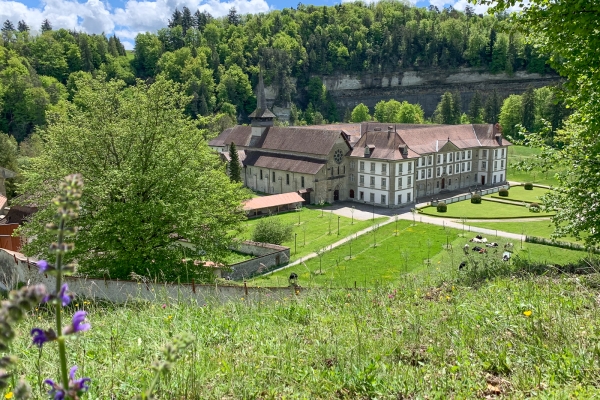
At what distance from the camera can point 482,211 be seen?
155 ft

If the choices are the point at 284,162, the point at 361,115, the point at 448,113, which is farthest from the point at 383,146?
the point at 361,115

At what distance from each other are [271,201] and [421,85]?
94.4 metres

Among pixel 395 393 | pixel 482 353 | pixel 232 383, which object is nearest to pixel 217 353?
pixel 232 383

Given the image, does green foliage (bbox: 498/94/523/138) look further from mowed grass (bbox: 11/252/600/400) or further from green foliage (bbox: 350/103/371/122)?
mowed grass (bbox: 11/252/600/400)

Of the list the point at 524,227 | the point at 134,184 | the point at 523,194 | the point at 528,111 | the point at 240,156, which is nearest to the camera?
the point at 134,184

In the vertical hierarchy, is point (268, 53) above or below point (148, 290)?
above

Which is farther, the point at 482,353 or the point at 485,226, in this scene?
the point at 485,226

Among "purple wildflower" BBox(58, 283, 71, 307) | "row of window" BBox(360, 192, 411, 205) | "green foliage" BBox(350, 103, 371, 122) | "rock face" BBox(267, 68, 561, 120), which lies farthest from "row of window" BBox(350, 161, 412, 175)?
"rock face" BBox(267, 68, 561, 120)

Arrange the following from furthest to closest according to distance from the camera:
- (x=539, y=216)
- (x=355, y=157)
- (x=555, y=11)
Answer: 1. (x=355, y=157)
2. (x=539, y=216)
3. (x=555, y=11)

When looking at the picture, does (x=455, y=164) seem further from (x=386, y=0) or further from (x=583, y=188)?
(x=386, y=0)

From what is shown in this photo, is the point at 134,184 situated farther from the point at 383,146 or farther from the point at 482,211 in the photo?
the point at 383,146

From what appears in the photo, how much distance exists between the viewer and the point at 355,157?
55656 mm

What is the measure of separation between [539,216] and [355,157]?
19.5 meters

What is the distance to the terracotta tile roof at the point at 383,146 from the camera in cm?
5304
